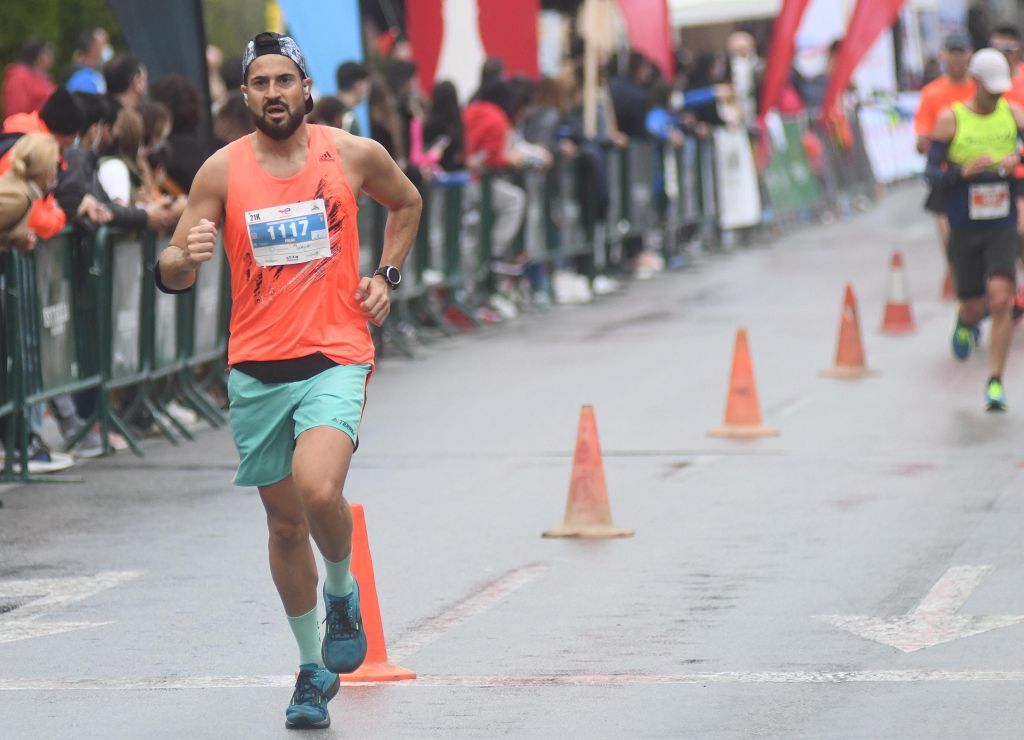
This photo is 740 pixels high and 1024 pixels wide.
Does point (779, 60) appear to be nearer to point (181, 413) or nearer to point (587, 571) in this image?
point (181, 413)

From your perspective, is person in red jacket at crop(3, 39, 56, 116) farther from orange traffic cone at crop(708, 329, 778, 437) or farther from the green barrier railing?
orange traffic cone at crop(708, 329, 778, 437)

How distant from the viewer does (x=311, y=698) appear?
648cm

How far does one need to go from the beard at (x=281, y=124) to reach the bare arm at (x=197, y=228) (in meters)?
0.18

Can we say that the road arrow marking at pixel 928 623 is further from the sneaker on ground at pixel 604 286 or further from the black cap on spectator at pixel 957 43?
the sneaker on ground at pixel 604 286

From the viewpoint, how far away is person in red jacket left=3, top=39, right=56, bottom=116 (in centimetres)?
2098

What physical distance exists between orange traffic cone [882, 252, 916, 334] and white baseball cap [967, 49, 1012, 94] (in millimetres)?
4423

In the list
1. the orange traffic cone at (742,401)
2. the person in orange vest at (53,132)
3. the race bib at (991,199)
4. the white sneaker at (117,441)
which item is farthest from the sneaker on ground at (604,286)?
the person in orange vest at (53,132)

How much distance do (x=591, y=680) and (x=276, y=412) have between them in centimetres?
136

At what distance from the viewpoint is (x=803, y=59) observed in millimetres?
38000

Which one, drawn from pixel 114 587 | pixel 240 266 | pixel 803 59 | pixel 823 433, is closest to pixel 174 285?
pixel 240 266

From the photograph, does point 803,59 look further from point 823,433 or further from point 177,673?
point 177,673

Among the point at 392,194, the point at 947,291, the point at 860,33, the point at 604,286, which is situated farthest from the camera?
the point at 860,33

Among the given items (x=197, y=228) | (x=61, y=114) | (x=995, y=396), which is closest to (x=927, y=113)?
(x=995, y=396)

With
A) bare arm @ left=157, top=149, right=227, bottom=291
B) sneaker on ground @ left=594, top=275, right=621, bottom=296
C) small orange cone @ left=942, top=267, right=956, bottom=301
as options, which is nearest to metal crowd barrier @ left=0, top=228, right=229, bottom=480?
bare arm @ left=157, top=149, right=227, bottom=291
